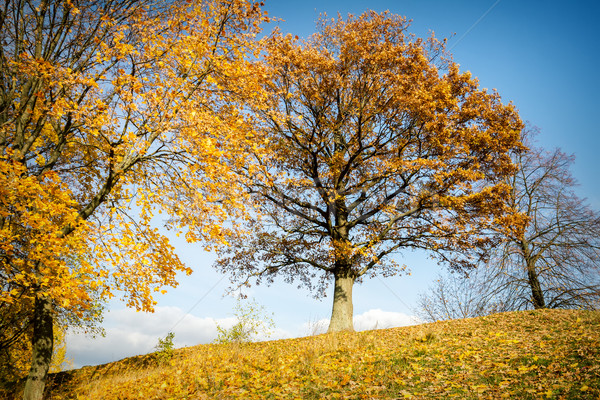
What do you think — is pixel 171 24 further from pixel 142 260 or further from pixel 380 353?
pixel 380 353

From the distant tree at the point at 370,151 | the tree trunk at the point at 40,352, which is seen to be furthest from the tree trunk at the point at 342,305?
the tree trunk at the point at 40,352

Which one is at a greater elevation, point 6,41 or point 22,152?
point 6,41

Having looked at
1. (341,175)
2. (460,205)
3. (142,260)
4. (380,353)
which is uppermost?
(341,175)

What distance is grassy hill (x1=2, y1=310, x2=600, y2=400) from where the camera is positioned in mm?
5059

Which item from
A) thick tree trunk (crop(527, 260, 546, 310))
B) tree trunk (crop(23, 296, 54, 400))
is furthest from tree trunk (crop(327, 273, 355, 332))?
thick tree trunk (crop(527, 260, 546, 310))

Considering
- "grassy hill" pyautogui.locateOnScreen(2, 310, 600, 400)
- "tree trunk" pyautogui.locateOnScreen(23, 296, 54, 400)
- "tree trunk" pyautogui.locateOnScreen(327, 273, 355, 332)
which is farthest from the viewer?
"tree trunk" pyautogui.locateOnScreen(327, 273, 355, 332)

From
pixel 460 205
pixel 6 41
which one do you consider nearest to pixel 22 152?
pixel 6 41

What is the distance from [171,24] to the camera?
9.36 metres

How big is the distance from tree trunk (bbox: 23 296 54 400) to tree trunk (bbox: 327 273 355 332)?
872cm

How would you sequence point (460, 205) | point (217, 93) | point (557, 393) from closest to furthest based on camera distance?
point (557, 393)
point (217, 93)
point (460, 205)

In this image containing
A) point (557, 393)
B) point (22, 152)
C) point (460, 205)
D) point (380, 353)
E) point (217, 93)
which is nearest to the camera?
point (557, 393)

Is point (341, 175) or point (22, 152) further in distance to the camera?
point (341, 175)

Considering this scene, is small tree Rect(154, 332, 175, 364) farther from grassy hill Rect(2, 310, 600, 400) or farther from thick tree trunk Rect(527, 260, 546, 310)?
thick tree trunk Rect(527, 260, 546, 310)

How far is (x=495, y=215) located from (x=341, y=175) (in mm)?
6002
